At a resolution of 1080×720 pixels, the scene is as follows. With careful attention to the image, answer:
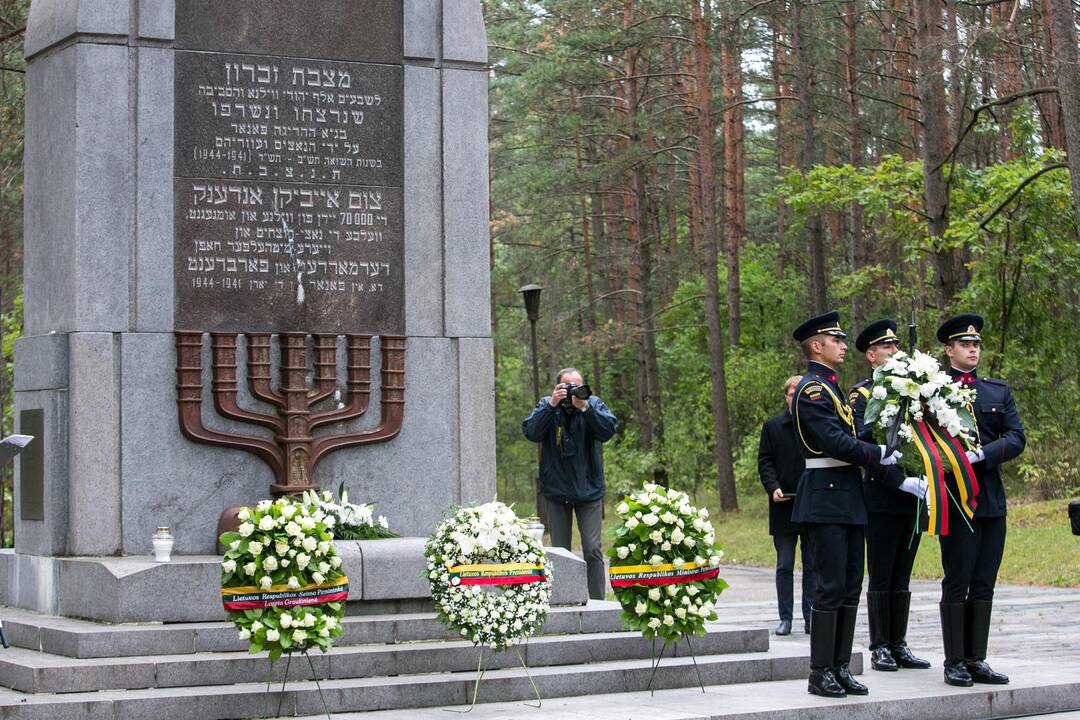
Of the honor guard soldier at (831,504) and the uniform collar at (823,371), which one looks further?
the uniform collar at (823,371)

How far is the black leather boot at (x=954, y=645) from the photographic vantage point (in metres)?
8.77

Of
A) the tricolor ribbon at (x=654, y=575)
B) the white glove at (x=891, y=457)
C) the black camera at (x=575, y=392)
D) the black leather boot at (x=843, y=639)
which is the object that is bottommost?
the black leather boot at (x=843, y=639)

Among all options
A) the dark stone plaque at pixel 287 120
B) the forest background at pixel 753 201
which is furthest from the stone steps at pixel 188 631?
the forest background at pixel 753 201

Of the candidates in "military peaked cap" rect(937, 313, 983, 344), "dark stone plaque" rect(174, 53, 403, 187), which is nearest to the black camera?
"dark stone plaque" rect(174, 53, 403, 187)

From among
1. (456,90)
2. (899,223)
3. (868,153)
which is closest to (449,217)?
(456,90)

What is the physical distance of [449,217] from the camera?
→ 11.0m

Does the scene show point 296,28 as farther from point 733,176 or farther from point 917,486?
point 733,176

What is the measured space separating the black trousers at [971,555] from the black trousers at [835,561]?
57cm

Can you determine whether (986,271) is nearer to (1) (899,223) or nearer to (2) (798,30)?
(1) (899,223)

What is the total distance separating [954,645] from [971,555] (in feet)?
1.76

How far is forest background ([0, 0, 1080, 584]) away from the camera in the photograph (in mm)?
25109

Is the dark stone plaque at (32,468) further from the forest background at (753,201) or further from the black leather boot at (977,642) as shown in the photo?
the forest background at (753,201)

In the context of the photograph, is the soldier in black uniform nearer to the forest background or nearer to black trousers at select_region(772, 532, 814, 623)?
black trousers at select_region(772, 532, 814, 623)

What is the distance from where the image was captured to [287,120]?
10.6m
